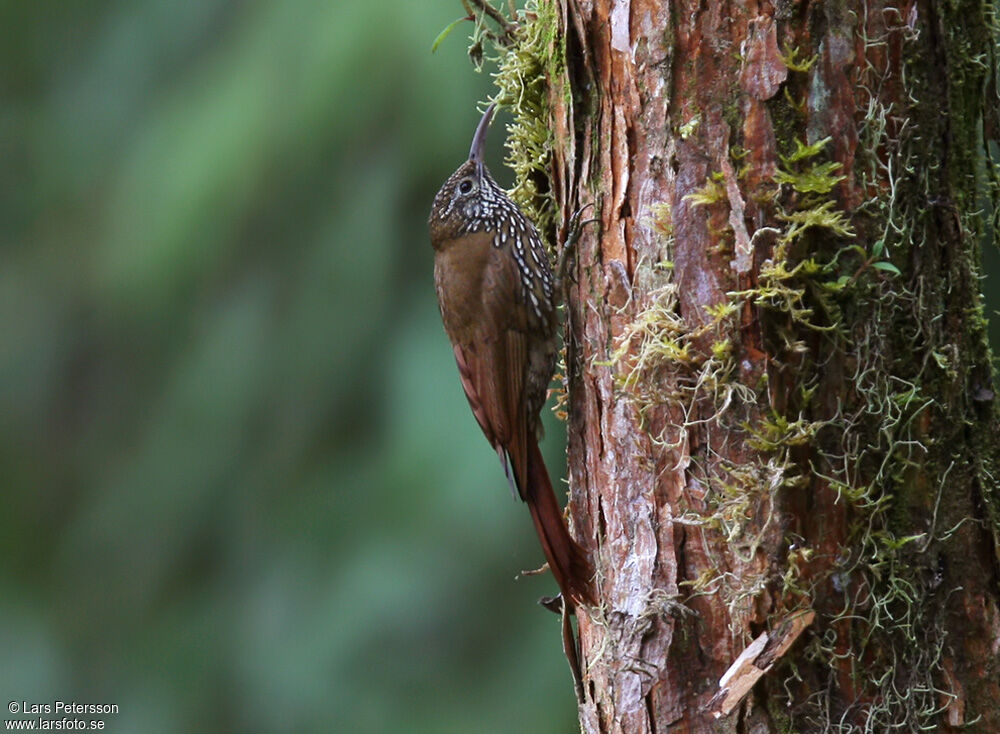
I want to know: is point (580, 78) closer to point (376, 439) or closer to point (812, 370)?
point (812, 370)

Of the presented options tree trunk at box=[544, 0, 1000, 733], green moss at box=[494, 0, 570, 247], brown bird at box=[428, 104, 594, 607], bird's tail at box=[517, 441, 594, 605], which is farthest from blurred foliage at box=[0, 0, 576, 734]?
tree trunk at box=[544, 0, 1000, 733]

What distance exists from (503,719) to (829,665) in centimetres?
167

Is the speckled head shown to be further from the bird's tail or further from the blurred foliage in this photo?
the bird's tail

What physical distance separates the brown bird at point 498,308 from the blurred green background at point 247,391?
1.42ft

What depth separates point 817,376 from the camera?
1.78 metres

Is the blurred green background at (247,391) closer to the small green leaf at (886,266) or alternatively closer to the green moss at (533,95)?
the green moss at (533,95)

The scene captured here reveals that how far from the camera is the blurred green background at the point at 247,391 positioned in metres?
3.23

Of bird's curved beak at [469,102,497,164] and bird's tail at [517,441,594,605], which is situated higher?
bird's curved beak at [469,102,497,164]

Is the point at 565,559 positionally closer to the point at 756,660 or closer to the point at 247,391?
the point at 756,660

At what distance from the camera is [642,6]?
6.28 feet

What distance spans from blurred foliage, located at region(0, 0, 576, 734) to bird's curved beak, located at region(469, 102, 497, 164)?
0.27 metres

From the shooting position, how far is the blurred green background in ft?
10.6

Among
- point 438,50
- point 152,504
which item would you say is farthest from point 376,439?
point 438,50

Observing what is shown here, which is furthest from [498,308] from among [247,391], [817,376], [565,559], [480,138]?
[247,391]
